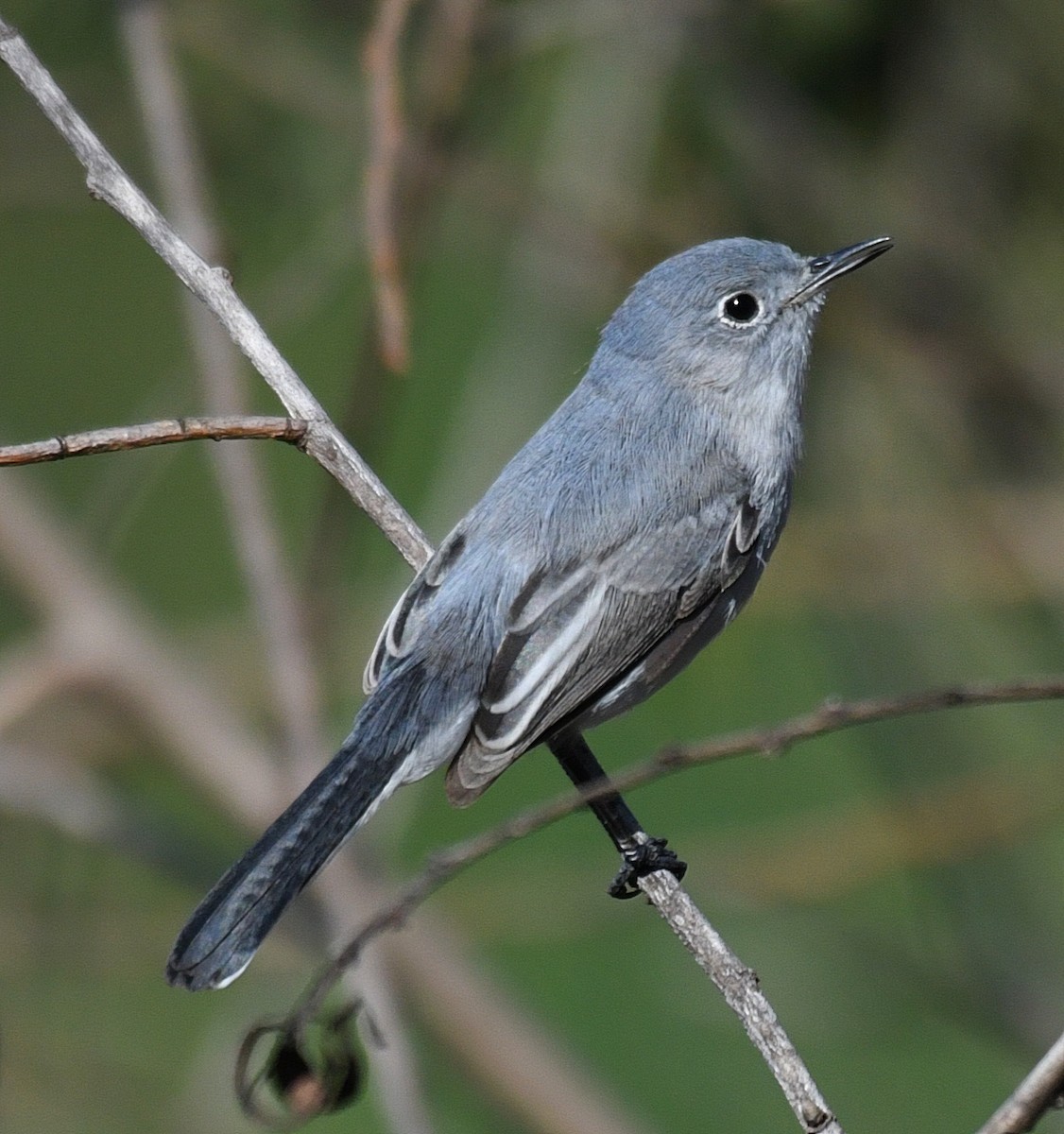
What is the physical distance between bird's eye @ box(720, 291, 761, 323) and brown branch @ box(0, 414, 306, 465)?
102 cm

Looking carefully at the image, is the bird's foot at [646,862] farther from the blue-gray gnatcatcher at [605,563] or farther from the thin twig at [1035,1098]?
the thin twig at [1035,1098]

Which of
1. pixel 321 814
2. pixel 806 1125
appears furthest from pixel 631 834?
pixel 806 1125

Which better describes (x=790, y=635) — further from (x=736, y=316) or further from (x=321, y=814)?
(x=321, y=814)

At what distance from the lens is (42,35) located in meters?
3.51

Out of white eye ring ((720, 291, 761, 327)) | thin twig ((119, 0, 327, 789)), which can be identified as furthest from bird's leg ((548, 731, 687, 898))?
white eye ring ((720, 291, 761, 327))

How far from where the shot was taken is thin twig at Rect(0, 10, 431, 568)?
6.32 ft

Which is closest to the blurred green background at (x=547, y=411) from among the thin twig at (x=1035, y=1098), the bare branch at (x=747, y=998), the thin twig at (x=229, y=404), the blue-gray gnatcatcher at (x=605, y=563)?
the thin twig at (x=229, y=404)

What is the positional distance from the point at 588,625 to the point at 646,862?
13.9 inches

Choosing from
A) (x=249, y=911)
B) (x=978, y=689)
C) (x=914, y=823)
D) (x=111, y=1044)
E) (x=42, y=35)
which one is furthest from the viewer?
(x=111, y=1044)

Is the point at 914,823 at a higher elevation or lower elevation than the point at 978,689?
lower

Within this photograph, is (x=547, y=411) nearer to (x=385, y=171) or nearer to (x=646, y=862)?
(x=385, y=171)

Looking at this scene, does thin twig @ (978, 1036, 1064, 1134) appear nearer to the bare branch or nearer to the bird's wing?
the bare branch

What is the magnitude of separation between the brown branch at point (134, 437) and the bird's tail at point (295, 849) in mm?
500

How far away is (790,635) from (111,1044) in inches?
89.7
